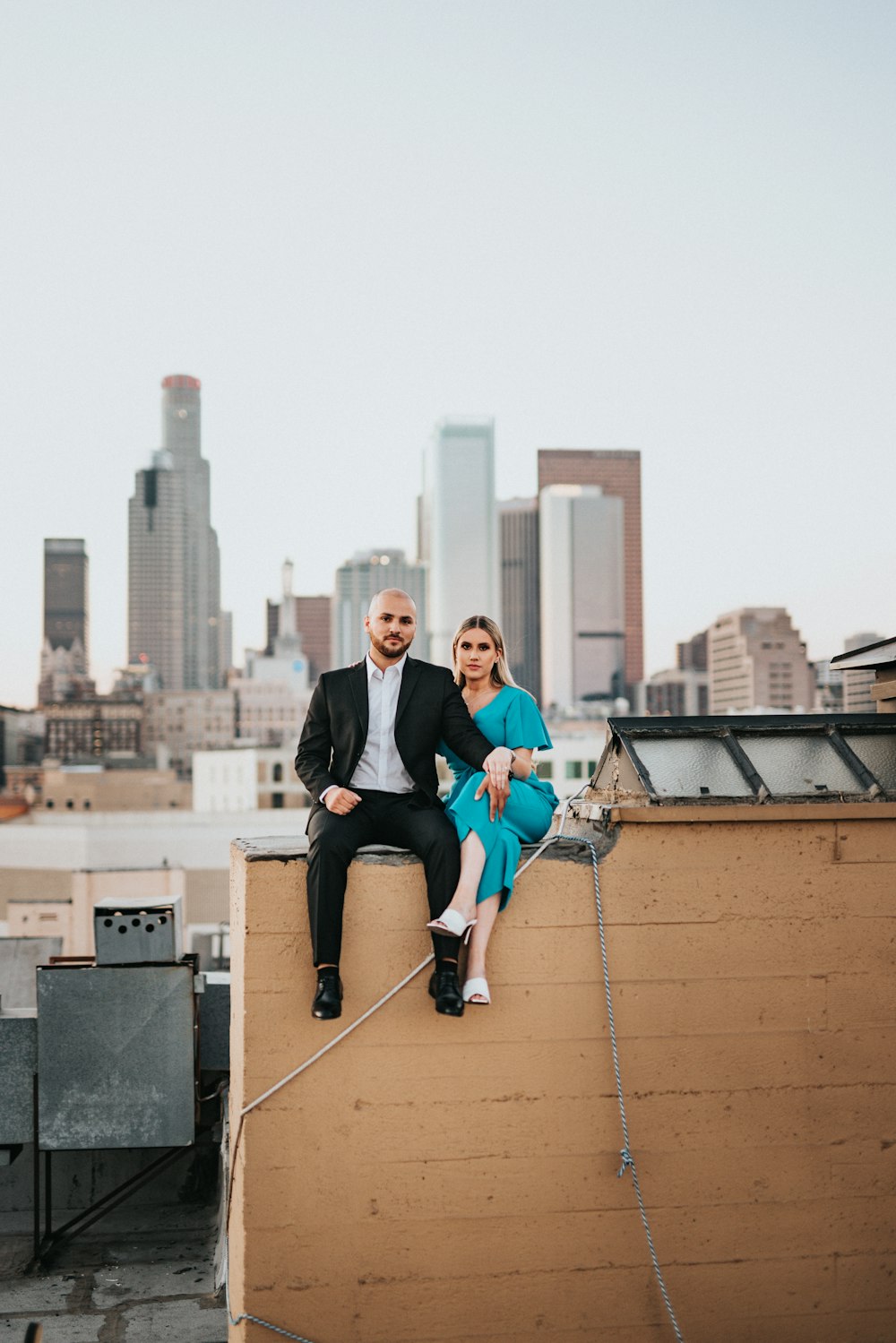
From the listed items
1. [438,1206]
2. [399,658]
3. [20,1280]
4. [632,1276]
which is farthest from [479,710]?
[20,1280]

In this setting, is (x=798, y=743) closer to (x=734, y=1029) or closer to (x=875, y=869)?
(x=875, y=869)

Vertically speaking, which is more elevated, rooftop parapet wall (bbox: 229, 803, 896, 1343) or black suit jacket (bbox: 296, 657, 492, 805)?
black suit jacket (bbox: 296, 657, 492, 805)

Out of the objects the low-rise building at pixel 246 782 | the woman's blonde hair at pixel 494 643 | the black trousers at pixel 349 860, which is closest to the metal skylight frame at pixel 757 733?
the woman's blonde hair at pixel 494 643

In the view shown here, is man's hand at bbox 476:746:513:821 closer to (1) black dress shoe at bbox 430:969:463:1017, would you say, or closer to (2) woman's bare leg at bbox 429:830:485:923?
(2) woman's bare leg at bbox 429:830:485:923

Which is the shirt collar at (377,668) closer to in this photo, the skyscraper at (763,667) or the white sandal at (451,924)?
the white sandal at (451,924)

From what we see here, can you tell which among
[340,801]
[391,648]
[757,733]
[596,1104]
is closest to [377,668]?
[391,648]

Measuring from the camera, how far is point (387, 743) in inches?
169

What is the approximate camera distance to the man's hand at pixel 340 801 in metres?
4.02

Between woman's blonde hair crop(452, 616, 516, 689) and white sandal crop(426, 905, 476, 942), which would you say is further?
woman's blonde hair crop(452, 616, 516, 689)

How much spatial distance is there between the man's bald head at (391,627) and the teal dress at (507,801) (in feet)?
1.42

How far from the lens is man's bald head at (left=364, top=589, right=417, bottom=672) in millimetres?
4262

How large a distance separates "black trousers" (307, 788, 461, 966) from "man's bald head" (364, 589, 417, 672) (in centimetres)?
61

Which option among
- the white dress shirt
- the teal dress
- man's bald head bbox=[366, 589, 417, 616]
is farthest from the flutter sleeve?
man's bald head bbox=[366, 589, 417, 616]

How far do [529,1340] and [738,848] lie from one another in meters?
1.94
